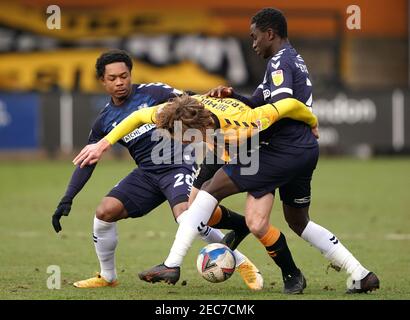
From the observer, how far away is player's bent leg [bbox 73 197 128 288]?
30.4 feet

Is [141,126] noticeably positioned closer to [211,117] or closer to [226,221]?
[226,221]

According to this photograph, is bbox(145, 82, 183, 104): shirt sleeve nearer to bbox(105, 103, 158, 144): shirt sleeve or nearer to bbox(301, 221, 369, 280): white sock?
bbox(105, 103, 158, 144): shirt sleeve

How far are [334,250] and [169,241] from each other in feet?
13.5

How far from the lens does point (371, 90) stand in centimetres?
2461

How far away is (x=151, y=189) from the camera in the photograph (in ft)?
31.2

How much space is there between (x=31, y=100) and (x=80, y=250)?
1316cm

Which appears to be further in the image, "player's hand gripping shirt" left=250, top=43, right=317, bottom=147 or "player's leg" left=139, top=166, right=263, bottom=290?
"player's leg" left=139, top=166, right=263, bottom=290

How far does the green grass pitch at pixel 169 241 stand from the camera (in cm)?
908

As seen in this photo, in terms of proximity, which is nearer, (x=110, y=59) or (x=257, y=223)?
(x=257, y=223)

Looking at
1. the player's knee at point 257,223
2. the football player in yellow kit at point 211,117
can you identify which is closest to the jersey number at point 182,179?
the football player in yellow kit at point 211,117

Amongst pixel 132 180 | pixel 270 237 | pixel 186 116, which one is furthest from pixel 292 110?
pixel 132 180

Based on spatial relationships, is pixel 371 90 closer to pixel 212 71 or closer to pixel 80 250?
pixel 212 71

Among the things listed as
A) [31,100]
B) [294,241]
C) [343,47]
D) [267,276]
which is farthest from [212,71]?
[267,276]

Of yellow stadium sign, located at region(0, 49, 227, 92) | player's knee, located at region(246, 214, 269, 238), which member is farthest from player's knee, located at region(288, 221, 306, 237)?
yellow stadium sign, located at region(0, 49, 227, 92)
